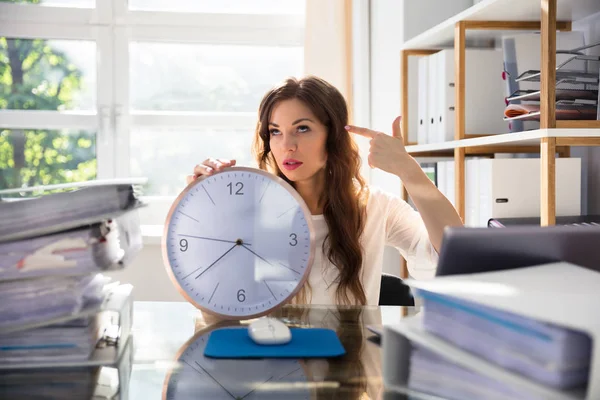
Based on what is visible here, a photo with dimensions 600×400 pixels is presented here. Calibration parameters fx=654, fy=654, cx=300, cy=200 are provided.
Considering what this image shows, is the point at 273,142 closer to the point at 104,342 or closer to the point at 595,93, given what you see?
the point at 595,93

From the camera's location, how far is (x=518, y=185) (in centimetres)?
208

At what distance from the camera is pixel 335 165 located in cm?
199

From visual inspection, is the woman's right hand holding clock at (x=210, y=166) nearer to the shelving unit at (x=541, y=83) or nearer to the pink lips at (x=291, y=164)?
the pink lips at (x=291, y=164)

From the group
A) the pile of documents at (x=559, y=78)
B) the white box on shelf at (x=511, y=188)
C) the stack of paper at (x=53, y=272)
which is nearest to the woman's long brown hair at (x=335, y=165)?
the white box on shelf at (x=511, y=188)

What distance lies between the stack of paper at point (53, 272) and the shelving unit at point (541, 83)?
1.27m

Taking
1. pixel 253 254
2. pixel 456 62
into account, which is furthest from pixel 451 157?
pixel 253 254

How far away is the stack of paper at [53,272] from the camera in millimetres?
807

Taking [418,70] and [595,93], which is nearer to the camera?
[595,93]

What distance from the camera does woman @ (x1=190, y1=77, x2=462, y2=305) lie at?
5.69ft

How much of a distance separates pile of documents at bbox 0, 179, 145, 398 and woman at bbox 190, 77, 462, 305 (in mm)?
868

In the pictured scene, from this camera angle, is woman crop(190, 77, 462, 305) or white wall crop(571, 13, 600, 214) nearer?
woman crop(190, 77, 462, 305)

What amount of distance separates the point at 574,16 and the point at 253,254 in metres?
1.47

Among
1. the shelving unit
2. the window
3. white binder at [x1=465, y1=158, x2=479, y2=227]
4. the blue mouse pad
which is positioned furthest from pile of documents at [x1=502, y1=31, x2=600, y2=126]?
the window

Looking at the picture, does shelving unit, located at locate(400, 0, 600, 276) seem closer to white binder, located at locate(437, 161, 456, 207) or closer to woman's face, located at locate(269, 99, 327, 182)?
white binder, located at locate(437, 161, 456, 207)
